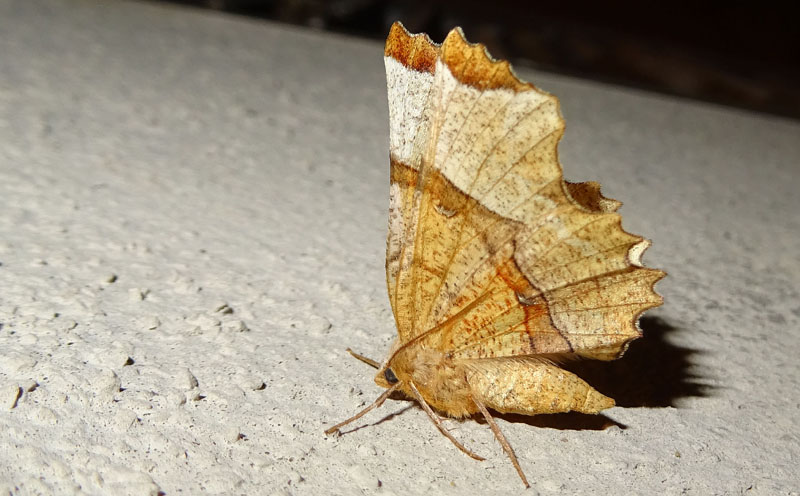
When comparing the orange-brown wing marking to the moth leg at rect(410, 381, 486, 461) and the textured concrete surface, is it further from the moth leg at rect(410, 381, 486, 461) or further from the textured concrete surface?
the textured concrete surface

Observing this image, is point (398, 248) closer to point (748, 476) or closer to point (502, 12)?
point (748, 476)

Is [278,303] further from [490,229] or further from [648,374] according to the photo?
[648,374]

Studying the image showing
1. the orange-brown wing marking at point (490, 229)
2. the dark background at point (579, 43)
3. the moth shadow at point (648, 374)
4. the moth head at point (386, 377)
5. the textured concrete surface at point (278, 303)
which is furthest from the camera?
the dark background at point (579, 43)

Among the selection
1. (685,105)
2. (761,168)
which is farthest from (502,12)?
(761,168)

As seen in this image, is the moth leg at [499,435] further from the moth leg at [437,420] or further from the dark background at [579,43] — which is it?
the dark background at [579,43]

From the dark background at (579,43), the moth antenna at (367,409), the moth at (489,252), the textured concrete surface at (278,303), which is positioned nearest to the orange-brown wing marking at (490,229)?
the moth at (489,252)
